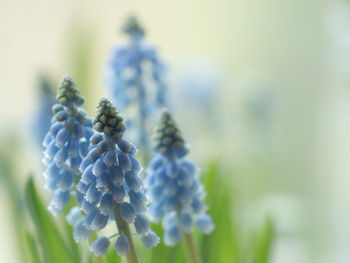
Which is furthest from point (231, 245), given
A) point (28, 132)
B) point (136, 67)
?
point (28, 132)

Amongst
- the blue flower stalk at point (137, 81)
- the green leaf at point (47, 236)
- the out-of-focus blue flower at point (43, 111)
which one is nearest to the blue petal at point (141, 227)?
the green leaf at point (47, 236)

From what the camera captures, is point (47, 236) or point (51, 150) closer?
point (51, 150)

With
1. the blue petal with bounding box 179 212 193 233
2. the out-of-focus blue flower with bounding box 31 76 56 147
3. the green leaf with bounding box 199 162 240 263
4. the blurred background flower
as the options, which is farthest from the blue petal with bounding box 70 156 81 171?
the blurred background flower

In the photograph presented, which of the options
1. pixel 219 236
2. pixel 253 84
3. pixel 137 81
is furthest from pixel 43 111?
pixel 253 84

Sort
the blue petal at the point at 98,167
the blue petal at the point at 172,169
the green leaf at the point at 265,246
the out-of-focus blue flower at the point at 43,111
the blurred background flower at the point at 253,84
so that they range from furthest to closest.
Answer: the blurred background flower at the point at 253,84
the out-of-focus blue flower at the point at 43,111
the green leaf at the point at 265,246
the blue petal at the point at 172,169
the blue petal at the point at 98,167

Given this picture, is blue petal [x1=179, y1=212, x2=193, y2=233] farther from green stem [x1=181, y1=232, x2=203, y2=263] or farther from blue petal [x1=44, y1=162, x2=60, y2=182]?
blue petal [x1=44, y1=162, x2=60, y2=182]

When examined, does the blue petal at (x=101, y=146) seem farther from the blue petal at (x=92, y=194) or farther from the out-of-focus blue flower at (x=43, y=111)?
the out-of-focus blue flower at (x=43, y=111)

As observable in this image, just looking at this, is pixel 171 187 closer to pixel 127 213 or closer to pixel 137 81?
pixel 127 213

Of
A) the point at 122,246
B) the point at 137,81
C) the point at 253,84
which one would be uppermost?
the point at 253,84

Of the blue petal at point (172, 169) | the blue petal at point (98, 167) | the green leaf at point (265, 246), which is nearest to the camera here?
the blue petal at point (98, 167)
